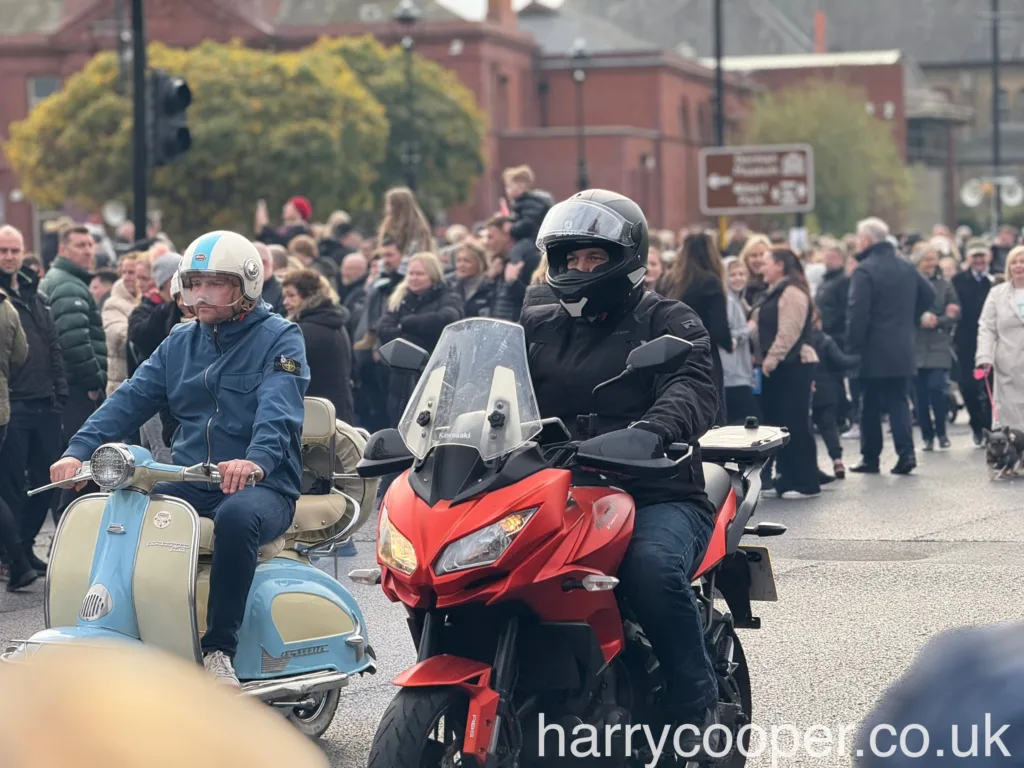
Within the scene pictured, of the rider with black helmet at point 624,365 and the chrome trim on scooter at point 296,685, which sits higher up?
the rider with black helmet at point 624,365

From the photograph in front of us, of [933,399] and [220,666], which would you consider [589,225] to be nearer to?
[220,666]

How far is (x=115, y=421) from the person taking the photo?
6.09m

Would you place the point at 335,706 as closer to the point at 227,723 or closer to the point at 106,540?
the point at 106,540

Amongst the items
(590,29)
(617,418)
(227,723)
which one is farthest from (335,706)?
(590,29)

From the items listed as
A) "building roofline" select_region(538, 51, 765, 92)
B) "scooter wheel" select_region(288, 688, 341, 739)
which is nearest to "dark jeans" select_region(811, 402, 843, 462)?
"scooter wheel" select_region(288, 688, 341, 739)

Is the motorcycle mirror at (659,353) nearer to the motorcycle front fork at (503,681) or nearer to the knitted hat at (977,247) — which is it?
the motorcycle front fork at (503,681)

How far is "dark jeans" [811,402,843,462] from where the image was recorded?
14.5 meters

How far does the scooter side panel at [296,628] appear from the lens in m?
5.91

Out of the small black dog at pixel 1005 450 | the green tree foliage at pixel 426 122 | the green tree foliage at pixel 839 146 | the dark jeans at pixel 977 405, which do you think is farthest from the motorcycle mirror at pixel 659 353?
the green tree foliage at pixel 839 146

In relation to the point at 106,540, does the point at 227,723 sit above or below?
above

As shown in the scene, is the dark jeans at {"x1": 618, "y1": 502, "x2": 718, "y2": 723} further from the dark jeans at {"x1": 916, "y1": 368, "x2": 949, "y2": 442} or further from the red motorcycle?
the dark jeans at {"x1": 916, "y1": 368, "x2": 949, "y2": 442}

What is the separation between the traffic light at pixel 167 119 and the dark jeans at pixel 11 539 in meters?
5.06

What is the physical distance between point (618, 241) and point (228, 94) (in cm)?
5440

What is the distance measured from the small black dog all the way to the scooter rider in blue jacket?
8.99m
